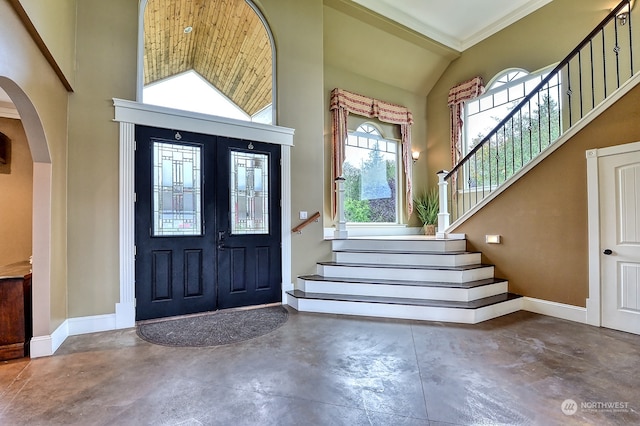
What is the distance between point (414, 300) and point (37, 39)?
4.45 meters

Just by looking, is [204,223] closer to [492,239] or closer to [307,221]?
[307,221]

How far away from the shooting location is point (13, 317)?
2795mm

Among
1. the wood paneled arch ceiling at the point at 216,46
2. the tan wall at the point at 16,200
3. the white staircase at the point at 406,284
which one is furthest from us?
the wood paneled arch ceiling at the point at 216,46

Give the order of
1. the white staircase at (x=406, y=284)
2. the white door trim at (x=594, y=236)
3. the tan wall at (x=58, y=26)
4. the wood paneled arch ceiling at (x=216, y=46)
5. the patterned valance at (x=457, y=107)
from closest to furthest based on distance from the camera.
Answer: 1. the tan wall at (x=58, y=26)
2. the white door trim at (x=594, y=236)
3. the white staircase at (x=406, y=284)
4. the wood paneled arch ceiling at (x=216, y=46)
5. the patterned valance at (x=457, y=107)

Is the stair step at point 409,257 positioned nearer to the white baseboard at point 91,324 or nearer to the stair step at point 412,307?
the stair step at point 412,307

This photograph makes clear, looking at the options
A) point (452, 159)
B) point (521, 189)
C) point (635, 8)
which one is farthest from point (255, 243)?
point (635, 8)

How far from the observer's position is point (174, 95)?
4.27 m

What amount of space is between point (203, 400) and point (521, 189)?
4373 millimetres

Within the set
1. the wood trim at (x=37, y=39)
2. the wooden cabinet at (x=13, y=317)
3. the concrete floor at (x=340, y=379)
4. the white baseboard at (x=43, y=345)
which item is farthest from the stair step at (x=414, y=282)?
the wood trim at (x=37, y=39)

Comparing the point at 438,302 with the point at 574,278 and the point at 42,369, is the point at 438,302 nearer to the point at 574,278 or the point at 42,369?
the point at 574,278

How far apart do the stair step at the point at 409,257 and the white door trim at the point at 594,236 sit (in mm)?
1340

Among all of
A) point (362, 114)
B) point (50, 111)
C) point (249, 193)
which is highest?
point (362, 114)

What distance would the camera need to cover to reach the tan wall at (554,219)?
3480 millimetres

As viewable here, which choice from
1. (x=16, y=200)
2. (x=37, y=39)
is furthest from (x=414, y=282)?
(x=16, y=200)
